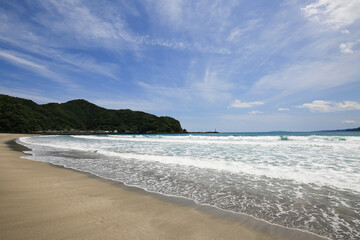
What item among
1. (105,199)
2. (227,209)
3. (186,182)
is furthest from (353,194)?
(105,199)

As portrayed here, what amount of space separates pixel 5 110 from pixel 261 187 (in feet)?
395

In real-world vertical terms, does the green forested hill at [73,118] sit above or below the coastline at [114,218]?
above

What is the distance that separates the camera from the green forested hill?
81.6 metres

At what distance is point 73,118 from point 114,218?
15797cm

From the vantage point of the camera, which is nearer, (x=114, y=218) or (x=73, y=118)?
(x=114, y=218)

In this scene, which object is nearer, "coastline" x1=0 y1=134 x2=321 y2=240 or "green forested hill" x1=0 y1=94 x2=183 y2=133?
"coastline" x1=0 y1=134 x2=321 y2=240

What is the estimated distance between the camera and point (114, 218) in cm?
267

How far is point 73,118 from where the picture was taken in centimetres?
13462

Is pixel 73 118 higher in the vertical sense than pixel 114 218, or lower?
higher

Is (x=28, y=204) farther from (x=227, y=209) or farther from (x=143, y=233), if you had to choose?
(x=227, y=209)

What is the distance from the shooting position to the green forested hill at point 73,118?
268ft

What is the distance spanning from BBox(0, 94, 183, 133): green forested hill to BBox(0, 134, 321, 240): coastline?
349ft

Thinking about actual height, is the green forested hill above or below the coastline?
above

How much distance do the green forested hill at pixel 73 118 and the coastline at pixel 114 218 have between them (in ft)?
349
